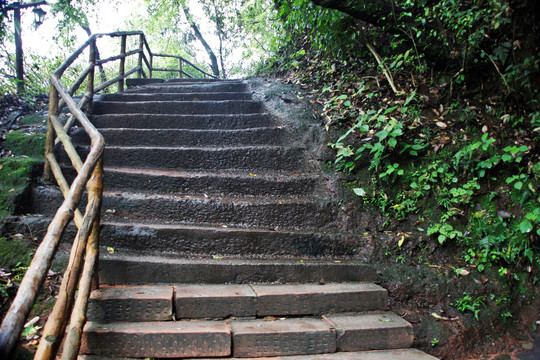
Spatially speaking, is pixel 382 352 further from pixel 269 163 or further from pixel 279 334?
pixel 269 163

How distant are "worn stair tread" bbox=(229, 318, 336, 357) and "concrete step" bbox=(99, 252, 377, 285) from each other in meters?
0.50

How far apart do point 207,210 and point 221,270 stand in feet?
2.52

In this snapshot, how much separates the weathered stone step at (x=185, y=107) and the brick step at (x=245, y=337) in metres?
3.79

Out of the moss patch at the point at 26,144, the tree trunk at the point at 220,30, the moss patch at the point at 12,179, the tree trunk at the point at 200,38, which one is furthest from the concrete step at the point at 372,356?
the tree trunk at the point at 220,30

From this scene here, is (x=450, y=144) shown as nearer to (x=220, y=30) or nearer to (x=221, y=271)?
(x=221, y=271)

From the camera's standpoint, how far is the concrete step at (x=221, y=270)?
2691 millimetres

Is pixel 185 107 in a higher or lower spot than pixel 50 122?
higher

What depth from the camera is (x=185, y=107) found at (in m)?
5.45

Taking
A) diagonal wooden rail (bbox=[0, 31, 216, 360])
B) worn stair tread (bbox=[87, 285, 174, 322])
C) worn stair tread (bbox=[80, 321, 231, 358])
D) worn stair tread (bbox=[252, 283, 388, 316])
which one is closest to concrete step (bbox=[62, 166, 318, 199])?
diagonal wooden rail (bbox=[0, 31, 216, 360])

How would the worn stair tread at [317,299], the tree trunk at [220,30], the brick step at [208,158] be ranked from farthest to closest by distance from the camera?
the tree trunk at [220,30], the brick step at [208,158], the worn stair tread at [317,299]

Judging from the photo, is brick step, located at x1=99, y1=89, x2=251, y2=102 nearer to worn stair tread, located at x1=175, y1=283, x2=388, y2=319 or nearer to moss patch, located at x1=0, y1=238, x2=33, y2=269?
moss patch, located at x1=0, y1=238, x2=33, y2=269

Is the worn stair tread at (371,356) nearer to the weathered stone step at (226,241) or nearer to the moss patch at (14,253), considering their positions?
the weathered stone step at (226,241)

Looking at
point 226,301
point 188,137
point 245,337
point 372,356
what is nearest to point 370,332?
point 372,356

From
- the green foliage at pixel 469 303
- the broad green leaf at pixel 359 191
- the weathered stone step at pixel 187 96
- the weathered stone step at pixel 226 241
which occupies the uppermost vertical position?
the weathered stone step at pixel 187 96
